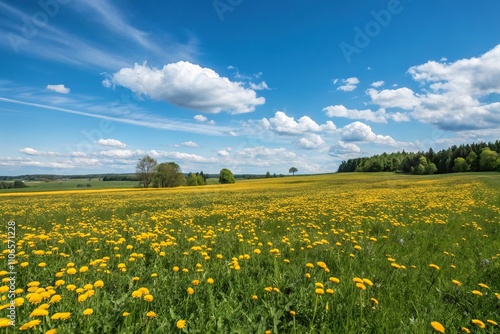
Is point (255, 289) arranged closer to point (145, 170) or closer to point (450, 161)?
point (145, 170)

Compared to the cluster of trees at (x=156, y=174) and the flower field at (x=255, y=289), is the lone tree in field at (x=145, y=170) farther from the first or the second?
the flower field at (x=255, y=289)

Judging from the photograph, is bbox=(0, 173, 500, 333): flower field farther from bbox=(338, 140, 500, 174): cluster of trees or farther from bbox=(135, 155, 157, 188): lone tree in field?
bbox=(338, 140, 500, 174): cluster of trees

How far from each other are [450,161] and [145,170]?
9780cm

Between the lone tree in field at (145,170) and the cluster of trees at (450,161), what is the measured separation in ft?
280

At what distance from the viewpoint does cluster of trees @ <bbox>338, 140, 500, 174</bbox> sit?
8753 centimetres

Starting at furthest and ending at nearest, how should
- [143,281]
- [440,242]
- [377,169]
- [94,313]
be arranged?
[377,169] < [440,242] < [143,281] < [94,313]

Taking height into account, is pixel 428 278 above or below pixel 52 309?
below

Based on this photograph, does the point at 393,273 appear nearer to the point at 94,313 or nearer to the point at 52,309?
the point at 94,313

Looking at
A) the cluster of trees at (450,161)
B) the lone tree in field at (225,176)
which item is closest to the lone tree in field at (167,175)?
the lone tree in field at (225,176)

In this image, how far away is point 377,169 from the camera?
117188mm

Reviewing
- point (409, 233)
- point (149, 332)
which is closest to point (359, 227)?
point (409, 233)

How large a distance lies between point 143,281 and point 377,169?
125546mm

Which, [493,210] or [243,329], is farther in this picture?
[493,210]

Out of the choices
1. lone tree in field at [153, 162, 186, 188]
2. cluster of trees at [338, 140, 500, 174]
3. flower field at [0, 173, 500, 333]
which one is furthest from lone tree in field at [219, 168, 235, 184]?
flower field at [0, 173, 500, 333]
